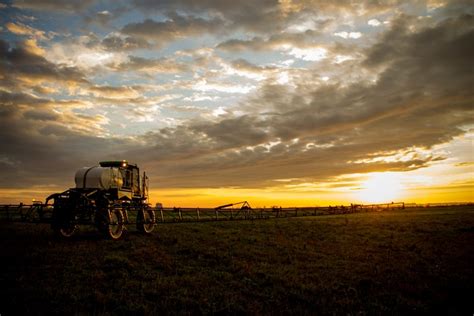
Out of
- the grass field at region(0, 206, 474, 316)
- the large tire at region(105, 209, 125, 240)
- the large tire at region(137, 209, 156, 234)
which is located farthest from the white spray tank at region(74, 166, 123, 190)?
the large tire at region(137, 209, 156, 234)

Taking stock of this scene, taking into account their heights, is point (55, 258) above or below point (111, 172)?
below

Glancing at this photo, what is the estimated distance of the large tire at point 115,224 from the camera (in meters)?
18.2

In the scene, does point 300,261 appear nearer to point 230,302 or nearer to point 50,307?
point 230,302

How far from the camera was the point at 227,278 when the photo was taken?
10922 millimetres

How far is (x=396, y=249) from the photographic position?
18156mm

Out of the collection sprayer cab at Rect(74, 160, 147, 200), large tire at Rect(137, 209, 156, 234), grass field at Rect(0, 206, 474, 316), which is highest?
sprayer cab at Rect(74, 160, 147, 200)

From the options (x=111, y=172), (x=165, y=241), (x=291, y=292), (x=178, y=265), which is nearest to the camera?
(x=291, y=292)

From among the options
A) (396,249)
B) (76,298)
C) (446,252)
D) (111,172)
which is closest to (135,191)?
(111,172)

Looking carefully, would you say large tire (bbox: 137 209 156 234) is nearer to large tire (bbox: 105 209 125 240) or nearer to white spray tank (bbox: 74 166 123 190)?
large tire (bbox: 105 209 125 240)

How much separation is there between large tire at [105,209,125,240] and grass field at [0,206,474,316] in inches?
26.7

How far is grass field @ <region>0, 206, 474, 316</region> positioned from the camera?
8.26 metres

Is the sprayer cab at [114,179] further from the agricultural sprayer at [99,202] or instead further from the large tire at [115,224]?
the large tire at [115,224]

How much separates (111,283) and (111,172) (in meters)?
11.5

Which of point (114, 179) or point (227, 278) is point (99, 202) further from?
point (227, 278)
